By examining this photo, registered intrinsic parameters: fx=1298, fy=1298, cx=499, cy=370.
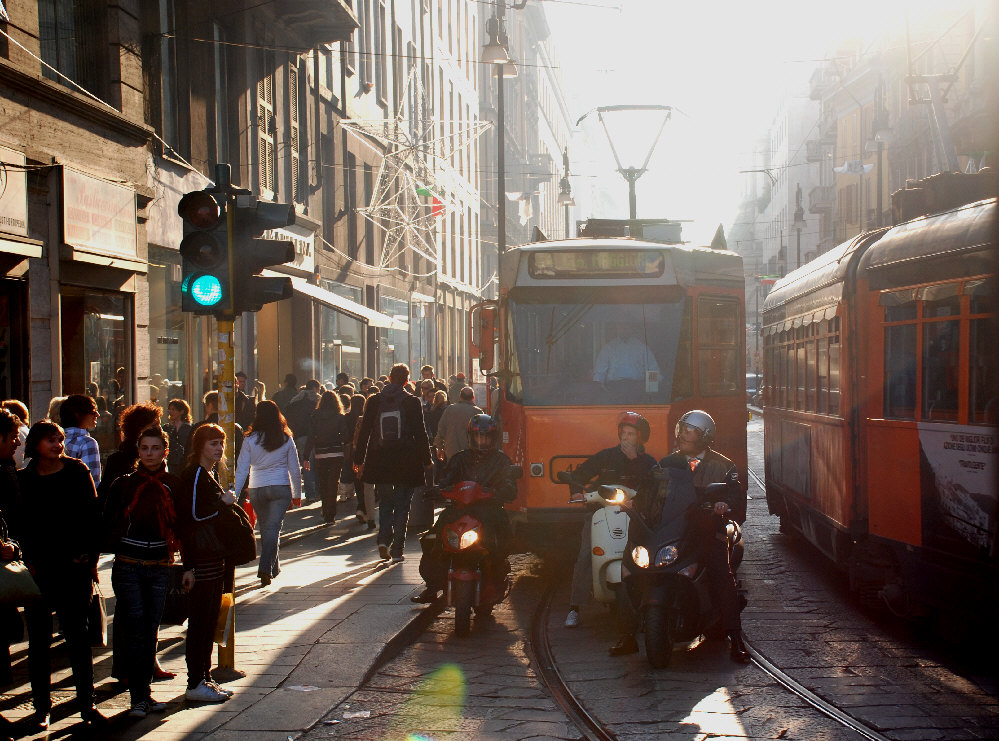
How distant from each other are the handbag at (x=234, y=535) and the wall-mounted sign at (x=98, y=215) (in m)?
8.01

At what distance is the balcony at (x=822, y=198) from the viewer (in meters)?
62.1

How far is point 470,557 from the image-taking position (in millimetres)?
8961

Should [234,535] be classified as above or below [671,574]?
above

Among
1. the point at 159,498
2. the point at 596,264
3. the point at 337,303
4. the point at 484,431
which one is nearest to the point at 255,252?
the point at 159,498

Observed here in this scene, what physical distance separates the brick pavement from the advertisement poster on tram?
11.2 feet

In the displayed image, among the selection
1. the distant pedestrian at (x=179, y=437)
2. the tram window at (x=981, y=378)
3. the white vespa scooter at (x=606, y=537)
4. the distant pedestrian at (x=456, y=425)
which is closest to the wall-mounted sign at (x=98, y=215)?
the distant pedestrian at (x=179, y=437)

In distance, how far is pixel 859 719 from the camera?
620 cm

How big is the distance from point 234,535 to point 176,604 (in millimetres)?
482

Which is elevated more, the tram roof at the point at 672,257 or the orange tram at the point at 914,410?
the tram roof at the point at 672,257

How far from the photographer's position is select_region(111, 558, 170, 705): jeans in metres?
6.37

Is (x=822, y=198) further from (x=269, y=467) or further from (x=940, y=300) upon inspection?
(x=940, y=300)

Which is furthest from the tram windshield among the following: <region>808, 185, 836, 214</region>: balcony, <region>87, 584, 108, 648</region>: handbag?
<region>808, 185, 836, 214</region>: balcony

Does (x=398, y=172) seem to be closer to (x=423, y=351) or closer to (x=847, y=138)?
(x=423, y=351)

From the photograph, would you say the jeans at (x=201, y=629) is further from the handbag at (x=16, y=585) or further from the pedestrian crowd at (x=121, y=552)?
the handbag at (x=16, y=585)
